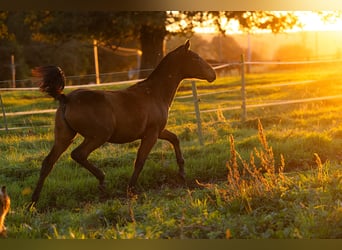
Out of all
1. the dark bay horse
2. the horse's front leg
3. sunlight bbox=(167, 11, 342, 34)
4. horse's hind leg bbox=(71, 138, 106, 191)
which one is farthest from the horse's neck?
sunlight bbox=(167, 11, 342, 34)

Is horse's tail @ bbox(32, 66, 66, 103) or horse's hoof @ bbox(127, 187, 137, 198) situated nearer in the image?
horse's tail @ bbox(32, 66, 66, 103)

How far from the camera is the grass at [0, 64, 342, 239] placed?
438 centimetres

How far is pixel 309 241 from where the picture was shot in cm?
426

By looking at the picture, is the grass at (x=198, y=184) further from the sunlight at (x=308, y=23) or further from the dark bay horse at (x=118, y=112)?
the sunlight at (x=308, y=23)

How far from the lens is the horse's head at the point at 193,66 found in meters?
6.30

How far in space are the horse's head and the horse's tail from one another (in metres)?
1.43

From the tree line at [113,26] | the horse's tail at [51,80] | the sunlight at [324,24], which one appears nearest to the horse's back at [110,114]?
the horse's tail at [51,80]

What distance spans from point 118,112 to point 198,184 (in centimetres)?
112

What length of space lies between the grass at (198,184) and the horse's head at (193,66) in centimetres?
82

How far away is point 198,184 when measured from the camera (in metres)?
6.14

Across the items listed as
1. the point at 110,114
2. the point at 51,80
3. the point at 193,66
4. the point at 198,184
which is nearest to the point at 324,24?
the point at 193,66

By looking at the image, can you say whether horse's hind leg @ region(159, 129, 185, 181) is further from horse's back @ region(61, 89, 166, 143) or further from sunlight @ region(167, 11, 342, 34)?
sunlight @ region(167, 11, 342, 34)

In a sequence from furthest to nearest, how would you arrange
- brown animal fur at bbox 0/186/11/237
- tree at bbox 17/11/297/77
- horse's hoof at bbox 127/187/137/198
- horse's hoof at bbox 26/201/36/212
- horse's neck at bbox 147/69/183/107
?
1. tree at bbox 17/11/297/77
2. horse's neck at bbox 147/69/183/107
3. horse's hoof at bbox 127/187/137/198
4. horse's hoof at bbox 26/201/36/212
5. brown animal fur at bbox 0/186/11/237

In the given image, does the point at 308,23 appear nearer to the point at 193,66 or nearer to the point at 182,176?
the point at 193,66
